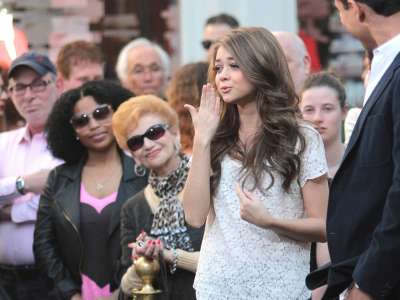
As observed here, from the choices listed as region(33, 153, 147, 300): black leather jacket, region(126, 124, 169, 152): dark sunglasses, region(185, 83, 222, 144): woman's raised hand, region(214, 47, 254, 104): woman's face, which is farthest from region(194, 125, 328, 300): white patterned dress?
region(33, 153, 147, 300): black leather jacket

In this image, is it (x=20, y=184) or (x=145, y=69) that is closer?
(x=20, y=184)

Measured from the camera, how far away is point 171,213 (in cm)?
625

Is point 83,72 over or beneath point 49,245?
over

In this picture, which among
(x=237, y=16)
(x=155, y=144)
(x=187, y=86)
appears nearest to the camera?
(x=155, y=144)

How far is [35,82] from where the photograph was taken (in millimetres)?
8094

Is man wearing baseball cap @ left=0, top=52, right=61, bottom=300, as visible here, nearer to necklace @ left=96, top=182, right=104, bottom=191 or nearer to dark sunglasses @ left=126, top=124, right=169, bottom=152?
necklace @ left=96, top=182, right=104, bottom=191

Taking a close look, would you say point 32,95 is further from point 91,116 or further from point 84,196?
point 84,196

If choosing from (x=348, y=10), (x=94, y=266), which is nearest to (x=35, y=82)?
(x=94, y=266)

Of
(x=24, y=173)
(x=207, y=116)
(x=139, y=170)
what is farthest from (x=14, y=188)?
(x=207, y=116)

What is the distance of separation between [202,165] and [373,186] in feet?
3.72

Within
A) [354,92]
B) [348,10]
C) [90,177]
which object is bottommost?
[354,92]

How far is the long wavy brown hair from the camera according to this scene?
5098 mm

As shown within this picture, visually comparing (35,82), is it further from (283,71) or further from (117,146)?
(283,71)

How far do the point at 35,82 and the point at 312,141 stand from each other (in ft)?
11.0
